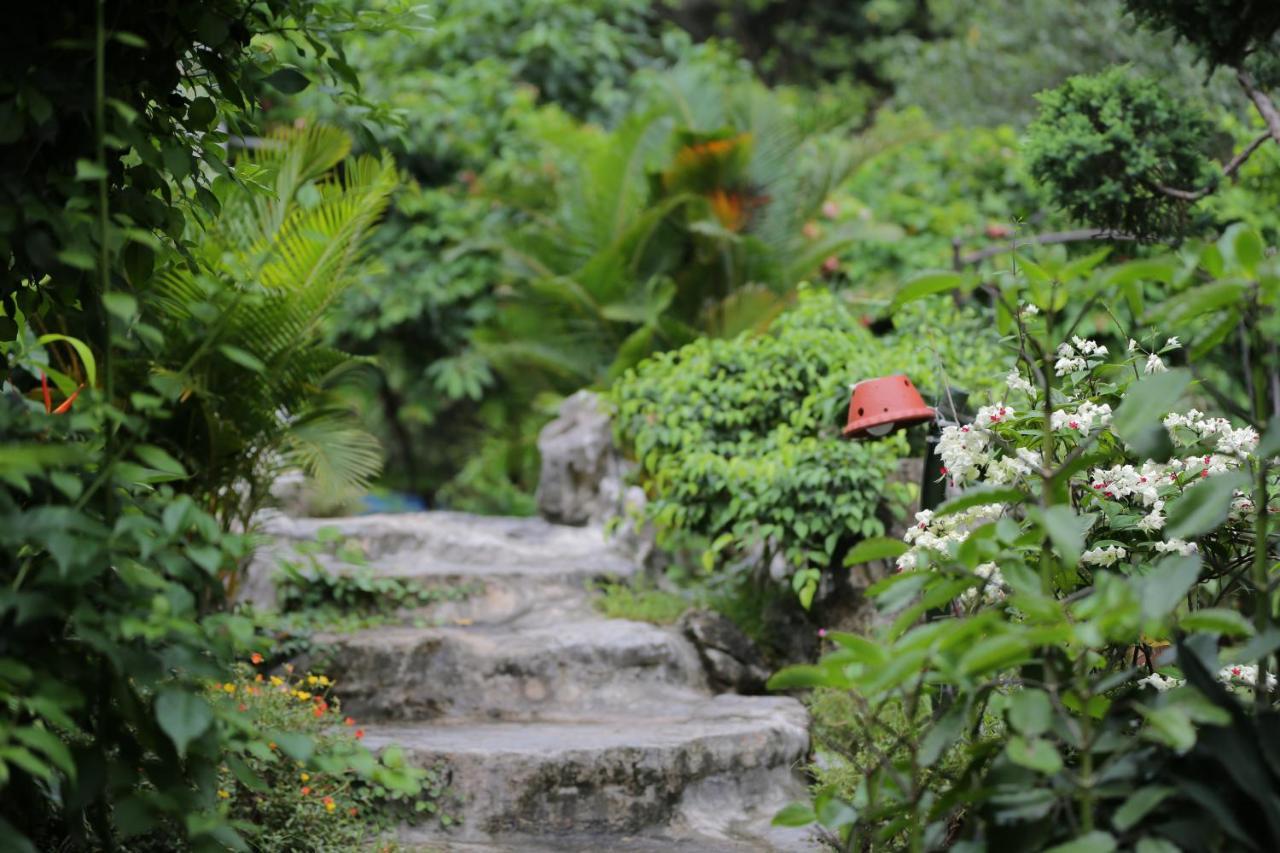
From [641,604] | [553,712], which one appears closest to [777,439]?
[641,604]

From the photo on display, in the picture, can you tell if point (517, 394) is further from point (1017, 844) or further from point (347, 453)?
point (1017, 844)

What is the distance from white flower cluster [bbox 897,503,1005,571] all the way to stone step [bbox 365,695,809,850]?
1.31m

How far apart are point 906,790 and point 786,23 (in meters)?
13.4

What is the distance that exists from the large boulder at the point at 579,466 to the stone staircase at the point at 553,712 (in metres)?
0.47

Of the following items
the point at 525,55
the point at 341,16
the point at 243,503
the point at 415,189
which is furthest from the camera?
the point at 525,55

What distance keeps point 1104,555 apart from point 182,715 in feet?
7.09

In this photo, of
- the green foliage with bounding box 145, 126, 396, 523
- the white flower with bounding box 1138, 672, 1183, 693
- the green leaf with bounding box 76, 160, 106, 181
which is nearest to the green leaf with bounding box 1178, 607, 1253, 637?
the white flower with bounding box 1138, 672, 1183, 693

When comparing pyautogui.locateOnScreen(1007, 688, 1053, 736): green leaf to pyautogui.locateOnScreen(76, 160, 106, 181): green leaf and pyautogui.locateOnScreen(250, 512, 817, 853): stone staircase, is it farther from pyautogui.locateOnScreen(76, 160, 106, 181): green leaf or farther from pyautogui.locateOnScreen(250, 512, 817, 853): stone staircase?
pyautogui.locateOnScreen(250, 512, 817, 853): stone staircase

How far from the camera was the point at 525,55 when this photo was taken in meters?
10.0

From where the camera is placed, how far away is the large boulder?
703 centimetres

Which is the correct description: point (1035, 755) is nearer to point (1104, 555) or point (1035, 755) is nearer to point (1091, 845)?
point (1091, 845)

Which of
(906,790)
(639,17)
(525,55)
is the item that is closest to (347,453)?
(906,790)

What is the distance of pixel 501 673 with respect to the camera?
5.01 meters

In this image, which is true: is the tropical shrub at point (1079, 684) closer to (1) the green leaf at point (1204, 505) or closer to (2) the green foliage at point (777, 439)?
(1) the green leaf at point (1204, 505)
